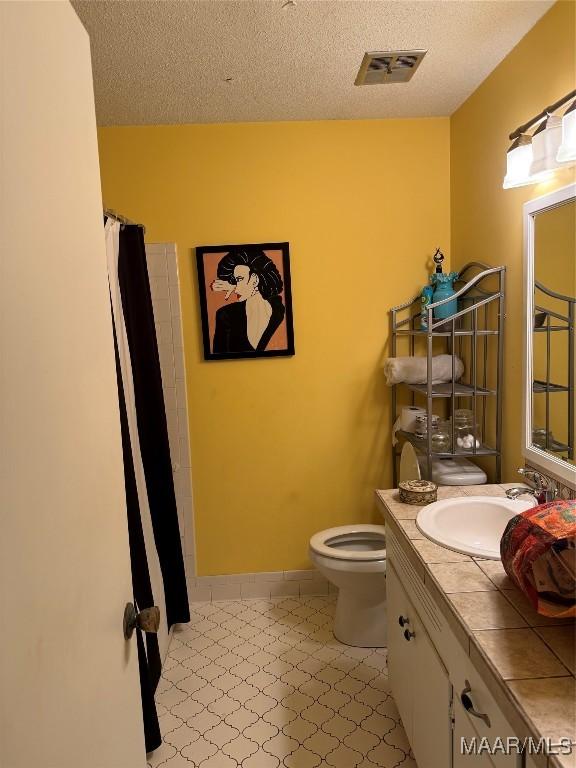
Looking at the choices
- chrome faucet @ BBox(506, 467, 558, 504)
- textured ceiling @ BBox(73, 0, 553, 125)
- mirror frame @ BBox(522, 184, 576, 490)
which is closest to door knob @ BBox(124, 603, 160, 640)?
chrome faucet @ BBox(506, 467, 558, 504)

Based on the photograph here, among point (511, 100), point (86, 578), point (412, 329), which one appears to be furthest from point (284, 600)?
point (511, 100)

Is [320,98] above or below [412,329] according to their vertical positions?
above

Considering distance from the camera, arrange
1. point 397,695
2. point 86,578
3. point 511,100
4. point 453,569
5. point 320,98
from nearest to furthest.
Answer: point 86,578 → point 453,569 → point 397,695 → point 511,100 → point 320,98

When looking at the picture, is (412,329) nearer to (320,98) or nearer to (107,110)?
(320,98)

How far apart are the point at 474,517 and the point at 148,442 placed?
1.33 metres

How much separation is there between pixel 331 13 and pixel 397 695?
2218mm

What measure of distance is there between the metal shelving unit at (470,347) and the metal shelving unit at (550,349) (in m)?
0.33

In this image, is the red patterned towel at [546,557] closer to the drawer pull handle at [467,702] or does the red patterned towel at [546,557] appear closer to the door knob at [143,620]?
the drawer pull handle at [467,702]

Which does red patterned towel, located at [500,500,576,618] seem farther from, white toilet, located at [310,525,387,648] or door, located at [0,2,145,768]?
white toilet, located at [310,525,387,648]

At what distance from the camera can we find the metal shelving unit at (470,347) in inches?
87.8

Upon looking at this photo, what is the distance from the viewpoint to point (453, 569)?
4.49 feet

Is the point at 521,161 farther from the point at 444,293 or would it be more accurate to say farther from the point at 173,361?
the point at 173,361

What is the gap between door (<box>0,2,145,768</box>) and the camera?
61 cm

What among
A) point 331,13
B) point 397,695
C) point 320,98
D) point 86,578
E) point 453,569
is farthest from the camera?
point 320,98
